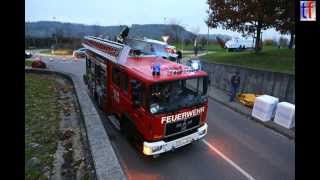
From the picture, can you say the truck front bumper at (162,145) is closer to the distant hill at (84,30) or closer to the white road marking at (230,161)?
the white road marking at (230,161)

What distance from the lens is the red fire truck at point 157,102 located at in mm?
10016

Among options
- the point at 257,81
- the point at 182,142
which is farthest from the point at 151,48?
the point at 257,81

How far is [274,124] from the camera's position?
48.5 feet

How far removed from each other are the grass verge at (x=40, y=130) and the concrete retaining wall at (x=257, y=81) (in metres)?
10.5

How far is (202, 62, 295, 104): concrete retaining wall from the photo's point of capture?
54.4 feet

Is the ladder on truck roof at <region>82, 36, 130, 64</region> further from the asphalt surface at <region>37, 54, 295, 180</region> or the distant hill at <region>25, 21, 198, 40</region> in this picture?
the distant hill at <region>25, 21, 198, 40</region>

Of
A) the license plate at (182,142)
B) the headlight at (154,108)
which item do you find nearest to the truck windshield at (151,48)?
the license plate at (182,142)

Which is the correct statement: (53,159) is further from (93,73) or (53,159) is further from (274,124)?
(274,124)

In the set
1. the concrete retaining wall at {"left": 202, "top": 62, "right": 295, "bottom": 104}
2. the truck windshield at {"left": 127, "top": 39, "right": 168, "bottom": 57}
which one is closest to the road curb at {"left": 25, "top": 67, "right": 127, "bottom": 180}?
the truck windshield at {"left": 127, "top": 39, "right": 168, "bottom": 57}

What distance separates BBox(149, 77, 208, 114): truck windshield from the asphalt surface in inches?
68.9

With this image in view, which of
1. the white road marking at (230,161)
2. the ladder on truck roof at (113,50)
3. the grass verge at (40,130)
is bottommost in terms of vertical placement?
the white road marking at (230,161)

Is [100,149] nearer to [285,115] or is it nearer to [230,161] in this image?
[230,161]

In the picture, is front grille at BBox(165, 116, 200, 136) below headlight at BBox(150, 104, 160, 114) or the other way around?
below
